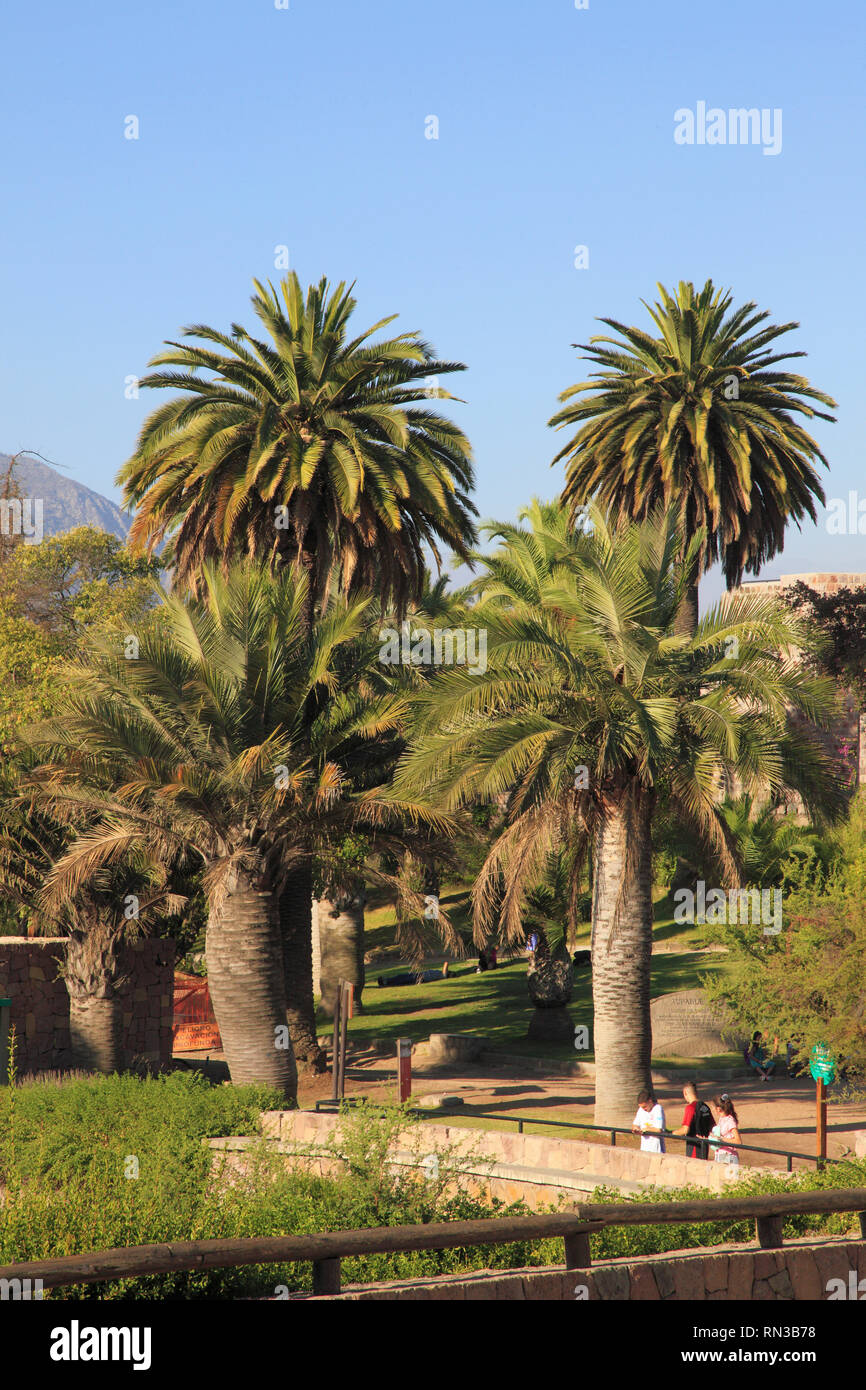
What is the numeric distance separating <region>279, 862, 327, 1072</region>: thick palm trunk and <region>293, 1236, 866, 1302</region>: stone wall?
16.4m

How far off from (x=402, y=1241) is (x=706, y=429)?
2708 cm

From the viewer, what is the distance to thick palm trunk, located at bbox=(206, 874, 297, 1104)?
2056 centimetres

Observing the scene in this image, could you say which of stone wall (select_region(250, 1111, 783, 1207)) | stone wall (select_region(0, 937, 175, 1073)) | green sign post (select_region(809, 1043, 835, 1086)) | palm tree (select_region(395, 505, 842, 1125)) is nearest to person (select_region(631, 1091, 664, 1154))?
stone wall (select_region(250, 1111, 783, 1207))

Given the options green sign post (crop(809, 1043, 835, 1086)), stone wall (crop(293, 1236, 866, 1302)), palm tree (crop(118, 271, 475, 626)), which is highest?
palm tree (crop(118, 271, 475, 626))

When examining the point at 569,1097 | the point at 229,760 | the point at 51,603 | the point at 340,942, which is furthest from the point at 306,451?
the point at 51,603

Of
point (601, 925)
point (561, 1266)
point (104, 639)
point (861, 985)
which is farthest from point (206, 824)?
point (561, 1266)

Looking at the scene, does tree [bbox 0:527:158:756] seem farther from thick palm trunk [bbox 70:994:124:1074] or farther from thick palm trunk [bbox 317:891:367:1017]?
thick palm trunk [bbox 317:891:367:1017]

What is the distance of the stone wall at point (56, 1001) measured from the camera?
23453 millimetres

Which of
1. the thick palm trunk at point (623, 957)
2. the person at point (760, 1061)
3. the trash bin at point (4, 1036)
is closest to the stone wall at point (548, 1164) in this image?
the thick palm trunk at point (623, 957)

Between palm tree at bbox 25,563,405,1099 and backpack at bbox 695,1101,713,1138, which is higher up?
palm tree at bbox 25,563,405,1099

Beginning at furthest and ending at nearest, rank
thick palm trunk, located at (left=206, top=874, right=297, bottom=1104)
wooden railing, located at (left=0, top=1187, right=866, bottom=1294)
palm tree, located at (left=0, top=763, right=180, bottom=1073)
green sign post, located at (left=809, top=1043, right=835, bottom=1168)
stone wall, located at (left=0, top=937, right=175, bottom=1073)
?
1. palm tree, located at (left=0, top=763, right=180, bottom=1073)
2. stone wall, located at (left=0, top=937, right=175, bottom=1073)
3. thick palm trunk, located at (left=206, top=874, right=297, bottom=1104)
4. green sign post, located at (left=809, top=1043, right=835, bottom=1168)
5. wooden railing, located at (left=0, top=1187, right=866, bottom=1294)

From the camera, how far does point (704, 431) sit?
103ft

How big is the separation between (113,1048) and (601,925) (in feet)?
32.0
